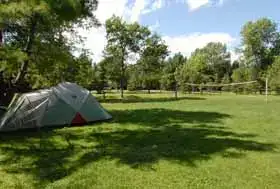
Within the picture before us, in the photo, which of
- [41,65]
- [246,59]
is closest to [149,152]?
[41,65]

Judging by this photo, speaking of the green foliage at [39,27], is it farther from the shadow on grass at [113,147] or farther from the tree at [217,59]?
the tree at [217,59]

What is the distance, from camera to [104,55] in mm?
31859

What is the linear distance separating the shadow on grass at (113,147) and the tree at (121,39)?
22.5 m

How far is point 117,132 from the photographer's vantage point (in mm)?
8930

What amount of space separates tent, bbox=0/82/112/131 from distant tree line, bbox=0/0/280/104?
3.38 ft

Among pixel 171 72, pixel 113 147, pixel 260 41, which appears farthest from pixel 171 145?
pixel 171 72

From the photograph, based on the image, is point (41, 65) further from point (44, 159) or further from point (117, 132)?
point (44, 159)

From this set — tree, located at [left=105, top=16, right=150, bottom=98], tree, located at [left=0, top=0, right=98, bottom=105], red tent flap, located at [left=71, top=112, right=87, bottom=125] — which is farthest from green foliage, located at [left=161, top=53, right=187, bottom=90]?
red tent flap, located at [left=71, top=112, right=87, bottom=125]

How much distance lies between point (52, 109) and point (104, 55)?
2256cm

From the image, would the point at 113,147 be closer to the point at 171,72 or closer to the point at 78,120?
the point at 78,120

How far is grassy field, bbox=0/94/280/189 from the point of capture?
484 centimetres

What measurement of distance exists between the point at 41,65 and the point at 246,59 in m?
45.4

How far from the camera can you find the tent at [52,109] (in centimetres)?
927

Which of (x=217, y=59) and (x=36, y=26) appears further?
(x=217, y=59)
